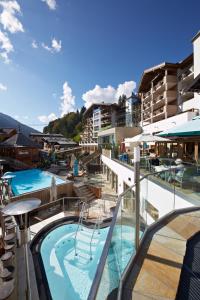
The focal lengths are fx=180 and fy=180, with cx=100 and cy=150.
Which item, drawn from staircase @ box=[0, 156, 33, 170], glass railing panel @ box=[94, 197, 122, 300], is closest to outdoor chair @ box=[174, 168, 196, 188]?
glass railing panel @ box=[94, 197, 122, 300]

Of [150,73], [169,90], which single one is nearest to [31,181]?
[169,90]

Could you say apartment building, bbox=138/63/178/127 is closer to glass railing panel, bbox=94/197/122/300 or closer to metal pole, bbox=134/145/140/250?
metal pole, bbox=134/145/140/250

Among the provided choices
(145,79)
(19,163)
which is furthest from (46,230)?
(145,79)

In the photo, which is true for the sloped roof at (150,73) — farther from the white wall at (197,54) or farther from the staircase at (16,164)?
the staircase at (16,164)

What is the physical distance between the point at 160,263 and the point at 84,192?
13.1m

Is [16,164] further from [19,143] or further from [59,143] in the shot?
[59,143]

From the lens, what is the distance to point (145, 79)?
34.2 meters

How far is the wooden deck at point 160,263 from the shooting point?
2562 millimetres

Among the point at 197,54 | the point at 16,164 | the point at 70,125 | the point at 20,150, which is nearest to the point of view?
the point at 197,54

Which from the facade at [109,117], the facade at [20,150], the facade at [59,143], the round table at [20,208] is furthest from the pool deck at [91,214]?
the facade at [109,117]

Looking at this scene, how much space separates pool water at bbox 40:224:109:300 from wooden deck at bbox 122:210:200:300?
4367 mm

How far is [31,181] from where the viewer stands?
2042 centimetres

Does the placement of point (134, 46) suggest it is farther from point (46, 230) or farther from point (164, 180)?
point (46, 230)

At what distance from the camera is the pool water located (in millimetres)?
6448
